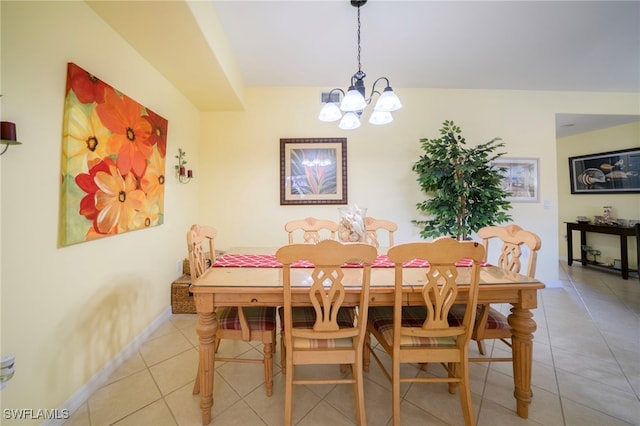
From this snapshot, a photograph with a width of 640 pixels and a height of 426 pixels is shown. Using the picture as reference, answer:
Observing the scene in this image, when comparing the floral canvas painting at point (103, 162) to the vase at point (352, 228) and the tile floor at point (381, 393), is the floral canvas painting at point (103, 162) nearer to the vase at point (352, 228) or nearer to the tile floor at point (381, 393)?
the tile floor at point (381, 393)

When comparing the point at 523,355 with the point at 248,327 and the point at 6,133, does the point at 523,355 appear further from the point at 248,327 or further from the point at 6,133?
the point at 6,133

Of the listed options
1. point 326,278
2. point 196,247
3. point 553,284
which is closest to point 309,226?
point 196,247

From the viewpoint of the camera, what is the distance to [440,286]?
1.19m

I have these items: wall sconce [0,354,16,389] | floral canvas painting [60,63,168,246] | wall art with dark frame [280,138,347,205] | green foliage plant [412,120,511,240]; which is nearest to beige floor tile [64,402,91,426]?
wall sconce [0,354,16,389]

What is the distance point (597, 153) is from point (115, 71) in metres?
6.46

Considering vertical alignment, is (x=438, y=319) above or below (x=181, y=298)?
above

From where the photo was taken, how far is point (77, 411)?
1.27m

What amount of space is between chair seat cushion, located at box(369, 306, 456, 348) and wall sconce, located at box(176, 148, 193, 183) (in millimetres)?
2351

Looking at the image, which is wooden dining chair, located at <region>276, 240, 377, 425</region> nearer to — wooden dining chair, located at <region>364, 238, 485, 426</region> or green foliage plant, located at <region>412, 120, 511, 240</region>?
wooden dining chair, located at <region>364, 238, 485, 426</region>

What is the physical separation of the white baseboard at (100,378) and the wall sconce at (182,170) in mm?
1455

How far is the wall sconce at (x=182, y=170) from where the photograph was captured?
2.43 m

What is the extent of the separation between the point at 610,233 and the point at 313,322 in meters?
4.82

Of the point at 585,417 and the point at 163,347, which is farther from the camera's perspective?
the point at 163,347

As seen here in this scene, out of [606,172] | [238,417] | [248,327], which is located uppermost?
[606,172]
